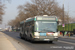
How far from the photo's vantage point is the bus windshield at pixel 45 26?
17281mm

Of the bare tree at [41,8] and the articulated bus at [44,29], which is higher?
the bare tree at [41,8]

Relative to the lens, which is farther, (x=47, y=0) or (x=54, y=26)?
(x=47, y=0)

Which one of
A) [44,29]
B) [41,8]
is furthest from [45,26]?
[41,8]

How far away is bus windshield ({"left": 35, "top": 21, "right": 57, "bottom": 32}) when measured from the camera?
1728cm

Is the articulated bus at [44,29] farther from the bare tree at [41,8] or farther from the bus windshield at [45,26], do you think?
the bare tree at [41,8]

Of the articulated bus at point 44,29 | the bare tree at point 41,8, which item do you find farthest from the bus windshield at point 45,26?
the bare tree at point 41,8

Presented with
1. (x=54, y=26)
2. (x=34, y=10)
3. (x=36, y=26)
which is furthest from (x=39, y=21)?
(x=34, y=10)

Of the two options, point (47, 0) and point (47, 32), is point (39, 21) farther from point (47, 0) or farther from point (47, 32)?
point (47, 0)

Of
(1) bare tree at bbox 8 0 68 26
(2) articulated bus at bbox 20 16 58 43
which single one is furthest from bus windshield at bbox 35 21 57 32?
(1) bare tree at bbox 8 0 68 26

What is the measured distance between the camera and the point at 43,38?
1698 cm

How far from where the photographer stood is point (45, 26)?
17.4m

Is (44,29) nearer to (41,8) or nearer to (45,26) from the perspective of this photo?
(45,26)

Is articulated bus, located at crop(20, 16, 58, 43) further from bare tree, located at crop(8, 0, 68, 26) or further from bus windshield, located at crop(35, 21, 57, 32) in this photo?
bare tree, located at crop(8, 0, 68, 26)

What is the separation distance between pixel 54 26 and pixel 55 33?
2.66 feet
